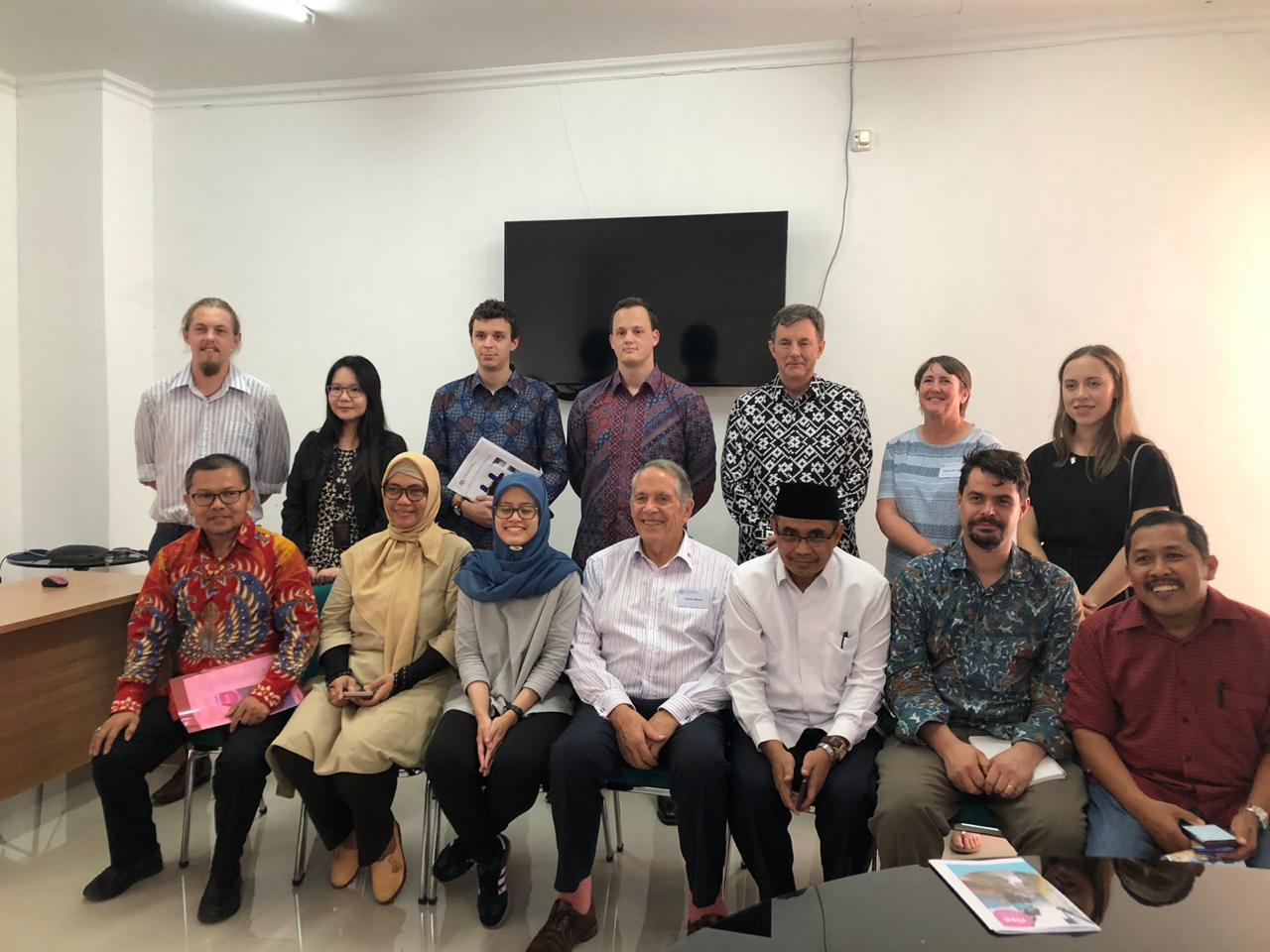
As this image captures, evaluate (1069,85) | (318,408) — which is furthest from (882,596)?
(318,408)

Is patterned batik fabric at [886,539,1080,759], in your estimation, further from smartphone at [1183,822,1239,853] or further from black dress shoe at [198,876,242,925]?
black dress shoe at [198,876,242,925]

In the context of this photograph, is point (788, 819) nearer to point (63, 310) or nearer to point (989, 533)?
point (989, 533)

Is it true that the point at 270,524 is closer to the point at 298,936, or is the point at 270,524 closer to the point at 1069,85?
the point at 298,936

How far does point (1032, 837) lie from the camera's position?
2062 mm

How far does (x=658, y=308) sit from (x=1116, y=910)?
3360 mm

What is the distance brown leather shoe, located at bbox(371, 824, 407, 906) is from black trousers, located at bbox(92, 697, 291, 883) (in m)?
0.39

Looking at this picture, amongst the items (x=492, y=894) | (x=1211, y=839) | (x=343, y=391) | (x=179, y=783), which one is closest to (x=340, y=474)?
(x=343, y=391)

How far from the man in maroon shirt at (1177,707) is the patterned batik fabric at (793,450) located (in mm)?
1003

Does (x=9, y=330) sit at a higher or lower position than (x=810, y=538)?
higher

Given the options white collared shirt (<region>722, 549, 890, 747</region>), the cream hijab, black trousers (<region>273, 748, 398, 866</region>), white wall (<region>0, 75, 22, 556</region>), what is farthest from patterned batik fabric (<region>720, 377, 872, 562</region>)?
white wall (<region>0, 75, 22, 556</region>)

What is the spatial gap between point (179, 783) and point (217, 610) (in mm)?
1017

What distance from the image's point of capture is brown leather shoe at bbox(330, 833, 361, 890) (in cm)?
264

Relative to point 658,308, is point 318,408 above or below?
below

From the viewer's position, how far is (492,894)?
2.46 m
